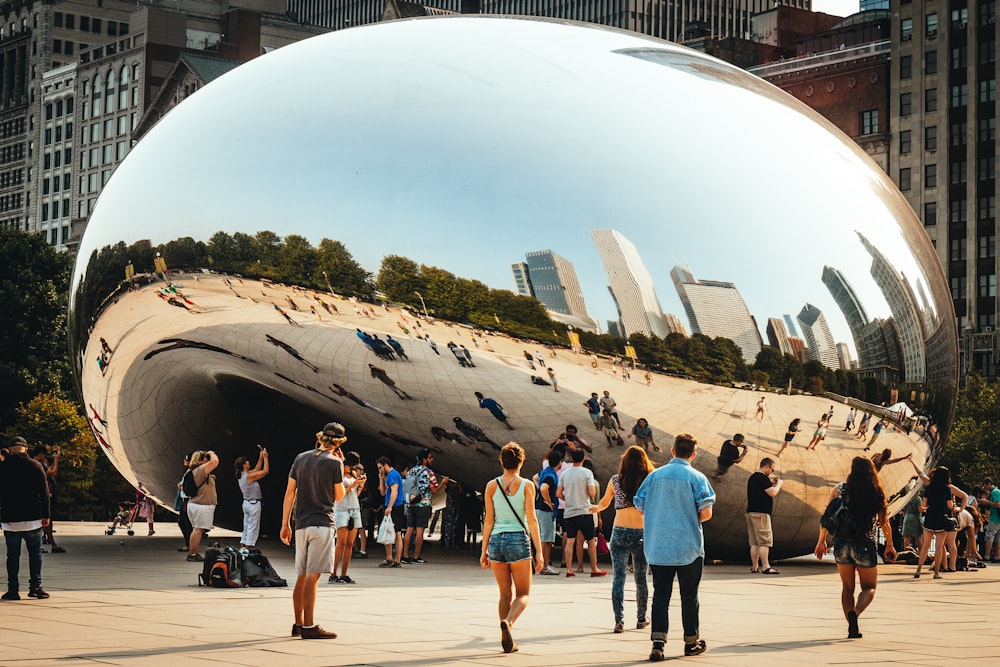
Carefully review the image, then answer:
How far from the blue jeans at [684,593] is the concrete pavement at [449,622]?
26 centimetres

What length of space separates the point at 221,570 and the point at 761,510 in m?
7.17

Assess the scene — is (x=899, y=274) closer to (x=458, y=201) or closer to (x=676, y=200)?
(x=676, y=200)

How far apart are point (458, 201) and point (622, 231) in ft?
6.87

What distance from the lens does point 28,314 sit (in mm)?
55188

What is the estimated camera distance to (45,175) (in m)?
148

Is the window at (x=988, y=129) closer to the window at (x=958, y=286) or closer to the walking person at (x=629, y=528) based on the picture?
the window at (x=958, y=286)

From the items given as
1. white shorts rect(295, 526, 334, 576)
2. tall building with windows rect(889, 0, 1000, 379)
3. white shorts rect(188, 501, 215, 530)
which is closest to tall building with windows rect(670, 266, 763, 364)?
white shorts rect(188, 501, 215, 530)

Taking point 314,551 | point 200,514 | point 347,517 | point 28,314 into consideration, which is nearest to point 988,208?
point 28,314

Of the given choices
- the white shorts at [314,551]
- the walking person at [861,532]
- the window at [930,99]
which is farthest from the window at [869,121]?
the white shorts at [314,551]

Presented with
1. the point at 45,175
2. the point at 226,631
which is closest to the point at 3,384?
the point at 226,631

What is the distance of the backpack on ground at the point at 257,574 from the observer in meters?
16.7

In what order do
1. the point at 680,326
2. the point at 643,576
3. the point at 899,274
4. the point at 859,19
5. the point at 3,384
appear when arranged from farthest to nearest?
the point at 859,19 → the point at 3,384 → the point at 899,274 → the point at 680,326 → the point at 643,576

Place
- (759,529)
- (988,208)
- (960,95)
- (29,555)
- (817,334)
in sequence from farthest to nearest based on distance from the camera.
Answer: (960,95) → (988,208) → (759,529) → (817,334) → (29,555)

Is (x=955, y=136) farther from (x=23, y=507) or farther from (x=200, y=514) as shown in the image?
(x=23, y=507)
